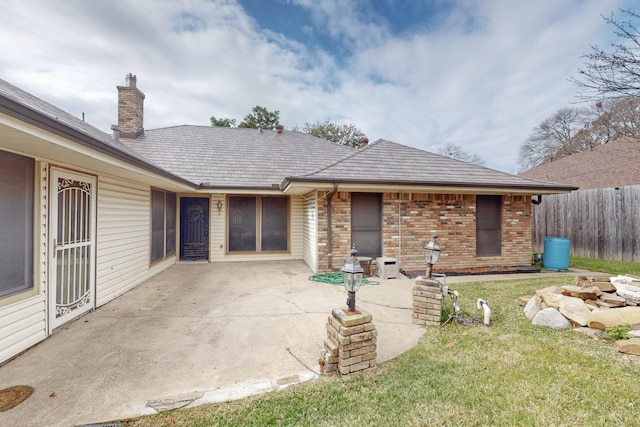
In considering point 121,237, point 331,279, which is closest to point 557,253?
point 331,279

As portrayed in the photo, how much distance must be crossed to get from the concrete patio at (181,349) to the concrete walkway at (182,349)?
0.01m

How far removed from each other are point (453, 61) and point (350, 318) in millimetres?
9460

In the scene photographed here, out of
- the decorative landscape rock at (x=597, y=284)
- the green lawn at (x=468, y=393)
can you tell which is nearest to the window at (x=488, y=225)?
the decorative landscape rock at (x=597, y=284)

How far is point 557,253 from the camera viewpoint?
6.96 metres

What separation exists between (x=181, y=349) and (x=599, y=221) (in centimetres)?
1164

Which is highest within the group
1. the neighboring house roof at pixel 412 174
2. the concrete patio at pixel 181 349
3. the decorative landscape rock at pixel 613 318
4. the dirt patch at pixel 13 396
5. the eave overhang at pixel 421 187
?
the neighboring house roof at pixel 412 174

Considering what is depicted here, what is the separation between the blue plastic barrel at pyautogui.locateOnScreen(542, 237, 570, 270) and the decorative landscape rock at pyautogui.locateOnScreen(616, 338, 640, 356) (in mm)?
5036

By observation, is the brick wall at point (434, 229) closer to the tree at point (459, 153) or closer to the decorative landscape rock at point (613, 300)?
the decorative landscape rock at point (613, 300)

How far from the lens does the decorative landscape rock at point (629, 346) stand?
272 centimetres

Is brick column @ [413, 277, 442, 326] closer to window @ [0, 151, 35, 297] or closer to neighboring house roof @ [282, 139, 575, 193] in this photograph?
neighboring house roof @ [282, 139, 575, 193]

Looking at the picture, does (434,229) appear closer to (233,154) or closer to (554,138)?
(233,154)

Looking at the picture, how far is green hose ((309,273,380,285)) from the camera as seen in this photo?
18.9ft

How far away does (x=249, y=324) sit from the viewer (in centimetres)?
362

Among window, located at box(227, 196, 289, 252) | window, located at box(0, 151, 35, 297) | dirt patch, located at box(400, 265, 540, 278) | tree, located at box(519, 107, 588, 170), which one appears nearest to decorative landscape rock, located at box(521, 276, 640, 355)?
dirt patch, located at box(400, 265, 540, 278)
